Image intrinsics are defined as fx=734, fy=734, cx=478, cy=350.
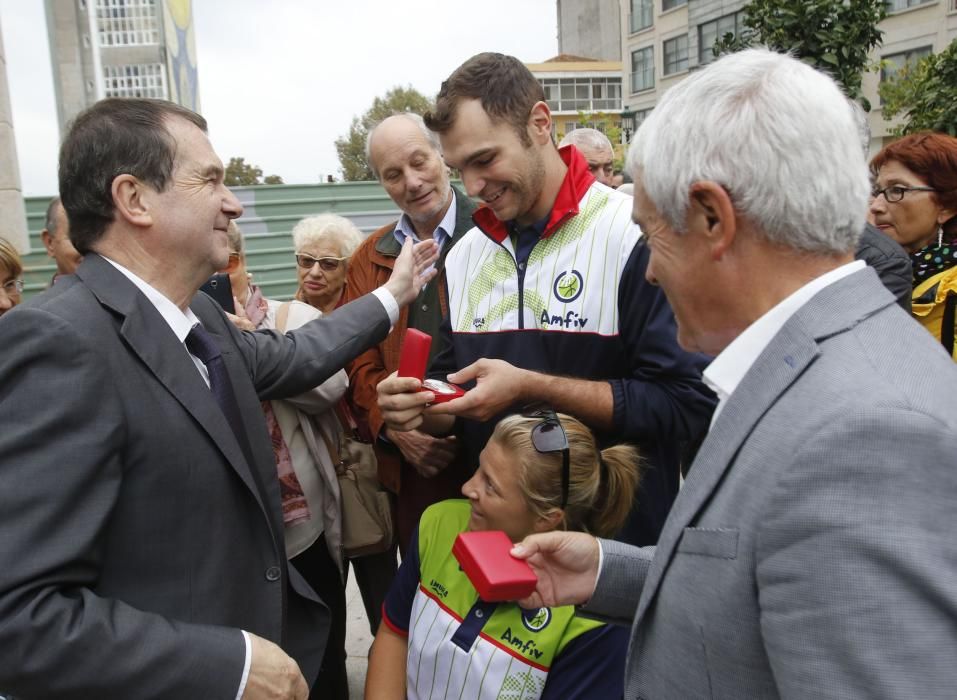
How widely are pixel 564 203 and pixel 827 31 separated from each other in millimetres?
5202

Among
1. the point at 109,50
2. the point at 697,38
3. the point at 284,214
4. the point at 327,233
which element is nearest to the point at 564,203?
the point at 327,233

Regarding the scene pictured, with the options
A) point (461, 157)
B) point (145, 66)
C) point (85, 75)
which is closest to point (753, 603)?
point (461, 157)

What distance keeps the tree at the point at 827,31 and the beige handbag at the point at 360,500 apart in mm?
4978

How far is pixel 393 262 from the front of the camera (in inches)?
125

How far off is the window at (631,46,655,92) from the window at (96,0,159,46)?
91.7 ft

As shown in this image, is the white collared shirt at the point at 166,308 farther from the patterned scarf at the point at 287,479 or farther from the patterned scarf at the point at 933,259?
the patterned scarf at the point at 933,259

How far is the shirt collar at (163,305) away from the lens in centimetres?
170

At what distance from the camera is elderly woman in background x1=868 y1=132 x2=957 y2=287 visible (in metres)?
3.31

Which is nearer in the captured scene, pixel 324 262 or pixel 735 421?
pixel 735 421

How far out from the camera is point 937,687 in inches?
30.4

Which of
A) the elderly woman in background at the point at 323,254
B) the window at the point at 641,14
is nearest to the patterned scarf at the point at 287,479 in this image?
the elderly woman in background at the point at 323,254

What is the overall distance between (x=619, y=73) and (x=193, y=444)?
52.6 m

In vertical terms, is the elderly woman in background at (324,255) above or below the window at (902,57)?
below

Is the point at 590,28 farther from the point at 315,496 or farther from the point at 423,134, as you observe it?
the point at 315,496
